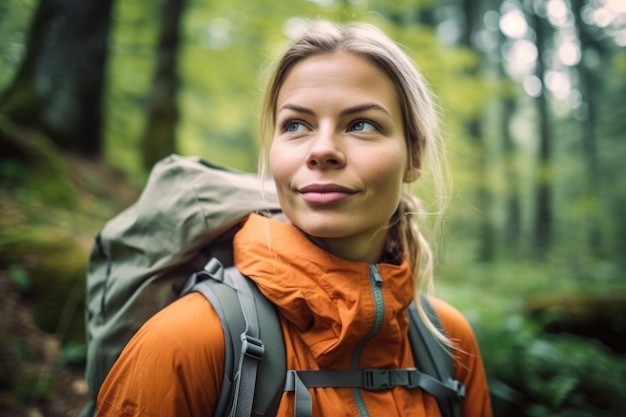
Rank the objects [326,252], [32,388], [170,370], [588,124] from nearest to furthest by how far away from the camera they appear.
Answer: [170,370] → [326,252] → [32,388] → [588,124]

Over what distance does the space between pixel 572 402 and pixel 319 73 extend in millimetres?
3588

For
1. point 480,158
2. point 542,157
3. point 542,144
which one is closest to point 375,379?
point 480,158

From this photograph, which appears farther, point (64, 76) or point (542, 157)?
point (542, 157)

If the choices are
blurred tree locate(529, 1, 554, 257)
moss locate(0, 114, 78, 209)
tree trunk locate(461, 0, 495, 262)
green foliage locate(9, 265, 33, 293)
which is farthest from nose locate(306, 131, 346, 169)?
blurred tree locate(529, 1, 554, 257)

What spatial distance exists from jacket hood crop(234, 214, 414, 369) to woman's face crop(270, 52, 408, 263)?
4.0 inches

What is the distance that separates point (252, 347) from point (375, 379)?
19.3 inches

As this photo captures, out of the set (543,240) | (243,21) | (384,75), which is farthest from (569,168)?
(384,75)

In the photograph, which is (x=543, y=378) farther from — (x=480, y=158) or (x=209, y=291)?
(x=480, y=158)

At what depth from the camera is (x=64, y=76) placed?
5.09 meters

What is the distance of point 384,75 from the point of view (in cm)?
161

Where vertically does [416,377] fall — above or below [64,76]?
below

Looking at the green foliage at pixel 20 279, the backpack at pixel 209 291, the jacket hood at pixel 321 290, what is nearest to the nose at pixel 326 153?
the jacket hood at pixel 321 290

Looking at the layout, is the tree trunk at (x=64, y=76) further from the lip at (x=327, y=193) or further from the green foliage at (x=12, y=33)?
the lip at (x=327, y=193)

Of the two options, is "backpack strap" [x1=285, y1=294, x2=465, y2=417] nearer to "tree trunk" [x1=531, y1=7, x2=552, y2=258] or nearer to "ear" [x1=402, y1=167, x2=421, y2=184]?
"ear" [x1=402, y1=167, x2=421, y2=184]
